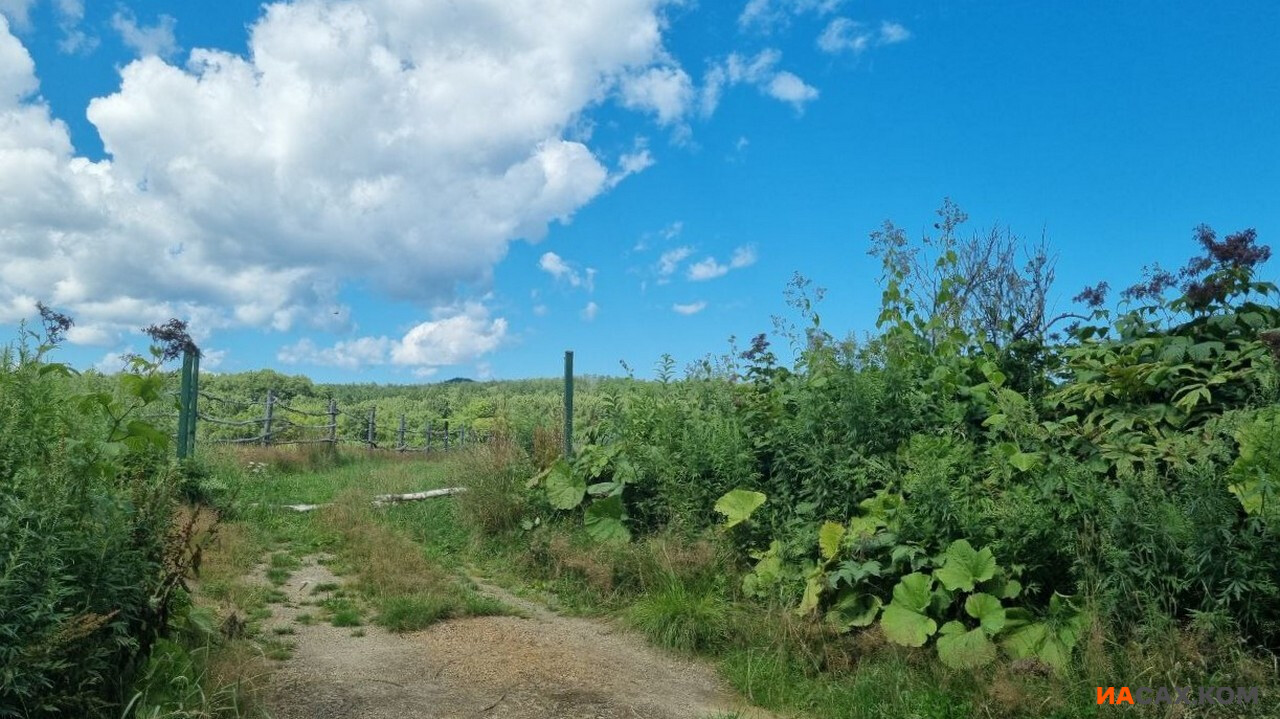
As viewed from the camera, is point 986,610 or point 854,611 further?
point 854,611

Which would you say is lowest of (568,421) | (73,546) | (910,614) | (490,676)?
(490,676)

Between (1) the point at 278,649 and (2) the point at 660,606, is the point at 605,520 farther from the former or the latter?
(1) the point at 278,649

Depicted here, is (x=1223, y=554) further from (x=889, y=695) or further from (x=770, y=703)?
(x=770, y=703)

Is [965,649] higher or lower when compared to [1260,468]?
lower

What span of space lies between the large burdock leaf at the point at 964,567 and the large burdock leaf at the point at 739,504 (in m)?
1.63

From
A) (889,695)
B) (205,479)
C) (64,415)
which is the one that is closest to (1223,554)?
(889,695)

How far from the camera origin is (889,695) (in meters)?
4.23

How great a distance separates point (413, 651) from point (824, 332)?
14.5 feet

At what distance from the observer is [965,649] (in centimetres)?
439

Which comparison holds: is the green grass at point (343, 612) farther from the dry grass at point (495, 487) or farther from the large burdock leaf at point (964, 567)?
the large burdock leaf at point (964, 567)

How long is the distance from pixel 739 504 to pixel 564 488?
2439 mm

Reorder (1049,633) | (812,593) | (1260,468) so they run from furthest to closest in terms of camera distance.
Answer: (812,593), (1049,633), (1260,468)

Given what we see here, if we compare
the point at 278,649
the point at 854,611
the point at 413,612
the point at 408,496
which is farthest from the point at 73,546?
the point at 408,496

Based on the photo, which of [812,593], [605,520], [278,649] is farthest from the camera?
[605,520]
